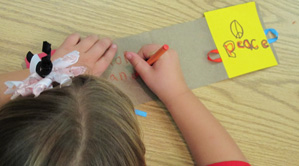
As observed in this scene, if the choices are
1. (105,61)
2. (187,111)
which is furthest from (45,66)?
(187,111)

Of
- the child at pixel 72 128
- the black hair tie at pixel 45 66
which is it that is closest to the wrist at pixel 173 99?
the child at pixel 72 128

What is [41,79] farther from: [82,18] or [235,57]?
[235,57]

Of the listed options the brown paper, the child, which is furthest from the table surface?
the child

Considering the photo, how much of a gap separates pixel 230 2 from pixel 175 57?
0.26 metres

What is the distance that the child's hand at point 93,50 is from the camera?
1.71ft

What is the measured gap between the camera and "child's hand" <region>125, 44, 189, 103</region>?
525 millimetres

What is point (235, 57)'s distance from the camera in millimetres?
608

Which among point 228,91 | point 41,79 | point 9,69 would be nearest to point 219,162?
point 228,91

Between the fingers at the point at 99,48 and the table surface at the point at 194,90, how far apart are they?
3 centimetres

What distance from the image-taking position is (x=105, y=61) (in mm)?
530

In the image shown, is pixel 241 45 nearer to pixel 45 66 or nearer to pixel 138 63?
pixel 138 63

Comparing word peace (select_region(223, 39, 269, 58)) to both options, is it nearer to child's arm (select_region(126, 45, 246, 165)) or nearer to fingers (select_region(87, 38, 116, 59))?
child's arm (select_region(126, 45, 246, 165))

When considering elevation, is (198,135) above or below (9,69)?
below

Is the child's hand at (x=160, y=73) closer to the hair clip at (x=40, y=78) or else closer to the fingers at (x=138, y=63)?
the fingers at (x=138, y=63)
